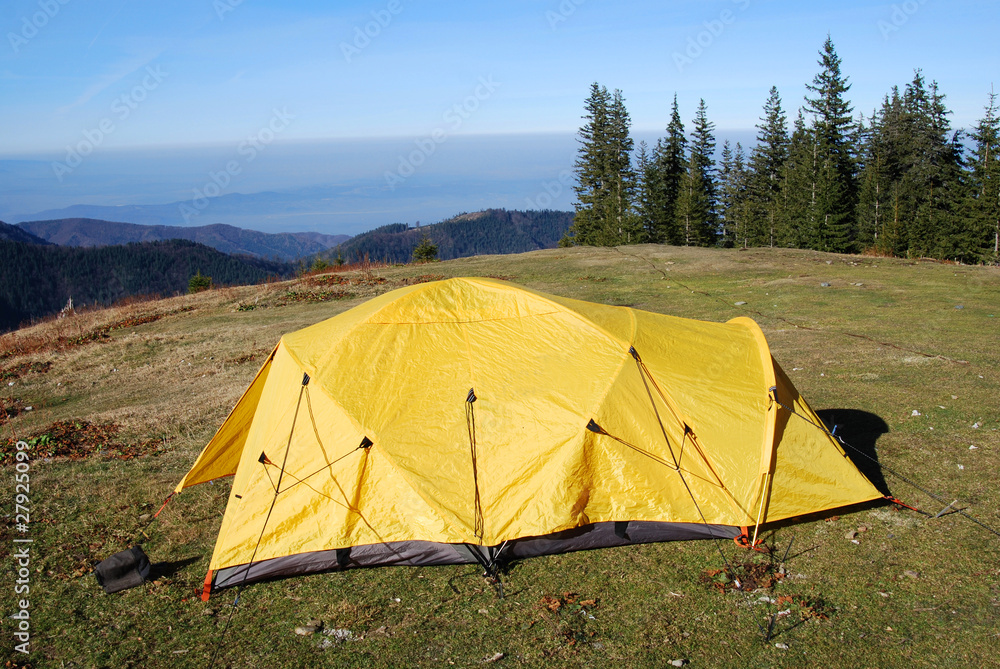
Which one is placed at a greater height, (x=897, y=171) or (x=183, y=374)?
(x=897, y=171)

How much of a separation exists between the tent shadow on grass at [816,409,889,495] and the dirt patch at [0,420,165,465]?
993 cm

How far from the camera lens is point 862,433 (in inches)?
349

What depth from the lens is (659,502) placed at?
6324mm

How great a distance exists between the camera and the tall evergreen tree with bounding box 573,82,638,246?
56.1 meters

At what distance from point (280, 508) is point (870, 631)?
5148 mm

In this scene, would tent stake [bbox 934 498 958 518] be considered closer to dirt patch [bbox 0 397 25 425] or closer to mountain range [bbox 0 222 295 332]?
dirt patch [bbox 0 397 25 425]

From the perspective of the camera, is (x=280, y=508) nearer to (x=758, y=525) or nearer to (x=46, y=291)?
(x=758, y=525)

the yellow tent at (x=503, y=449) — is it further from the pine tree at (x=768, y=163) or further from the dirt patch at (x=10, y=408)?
the pine tree at (x=768, y=163)

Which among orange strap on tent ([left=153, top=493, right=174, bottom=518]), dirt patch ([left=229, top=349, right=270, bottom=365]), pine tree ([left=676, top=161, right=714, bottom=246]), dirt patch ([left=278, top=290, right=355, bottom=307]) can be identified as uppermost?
pine tree ([left=676, top=161, right=714, bottom=246])

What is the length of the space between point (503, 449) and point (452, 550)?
107 centimetres

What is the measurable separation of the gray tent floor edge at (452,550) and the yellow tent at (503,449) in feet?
0.05

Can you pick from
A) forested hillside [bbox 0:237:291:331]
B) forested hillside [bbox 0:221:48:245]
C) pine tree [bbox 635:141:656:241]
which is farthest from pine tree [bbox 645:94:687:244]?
forested hillside [bbox 0:221:48:245]

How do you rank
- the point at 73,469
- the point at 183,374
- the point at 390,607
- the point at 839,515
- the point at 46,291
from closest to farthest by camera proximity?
the point at 390,607
the point at 839,515
the point at 73,469
the point at 183,374
the point at 46,291

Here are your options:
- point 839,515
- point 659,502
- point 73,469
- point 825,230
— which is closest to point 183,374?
point 73,469
